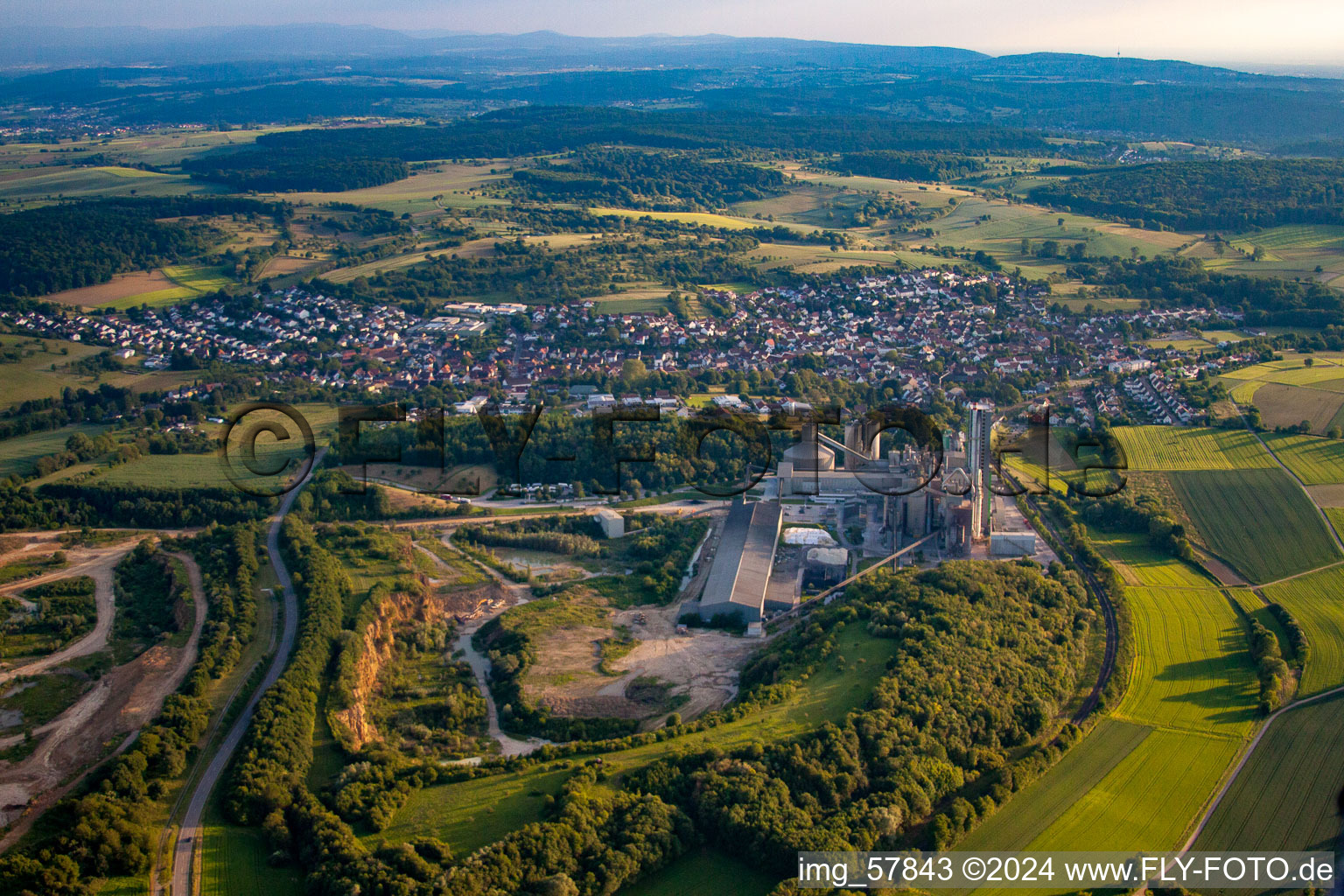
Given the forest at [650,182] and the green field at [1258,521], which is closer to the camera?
the green field at [1258,521]

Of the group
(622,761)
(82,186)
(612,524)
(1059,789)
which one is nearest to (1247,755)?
(1059,789)

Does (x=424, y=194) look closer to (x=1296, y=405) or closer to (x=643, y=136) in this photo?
(x=643, y=136)

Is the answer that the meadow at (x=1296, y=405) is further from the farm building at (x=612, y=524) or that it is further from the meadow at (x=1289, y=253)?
the farm building at (x=612, y=524)

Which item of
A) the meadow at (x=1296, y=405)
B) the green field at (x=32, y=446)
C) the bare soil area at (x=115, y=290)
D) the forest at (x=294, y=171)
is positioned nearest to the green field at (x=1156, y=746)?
the meadow at (x=1296, y=405)

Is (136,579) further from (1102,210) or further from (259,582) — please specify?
(1102,210)

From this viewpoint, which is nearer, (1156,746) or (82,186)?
(1156,746)

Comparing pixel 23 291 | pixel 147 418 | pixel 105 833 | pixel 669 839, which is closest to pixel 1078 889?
pixel 669 839
